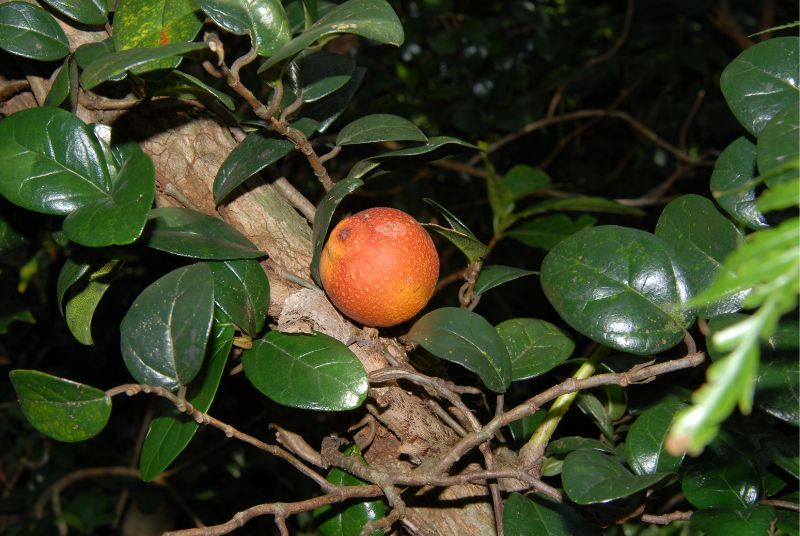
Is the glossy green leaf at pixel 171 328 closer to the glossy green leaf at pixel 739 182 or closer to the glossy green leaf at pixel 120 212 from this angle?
the glossy green leaf at pixel 120 212

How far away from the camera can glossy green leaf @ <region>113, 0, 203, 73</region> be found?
0.78 m

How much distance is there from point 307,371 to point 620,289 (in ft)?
1.05

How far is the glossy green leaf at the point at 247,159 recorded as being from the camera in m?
0.78

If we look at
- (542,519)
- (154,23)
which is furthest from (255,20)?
(542,519)

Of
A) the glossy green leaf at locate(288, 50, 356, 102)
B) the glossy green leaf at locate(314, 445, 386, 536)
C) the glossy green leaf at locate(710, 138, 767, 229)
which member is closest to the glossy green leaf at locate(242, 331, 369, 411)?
the glossy green leaf at locate(314, 445, 386, 536)

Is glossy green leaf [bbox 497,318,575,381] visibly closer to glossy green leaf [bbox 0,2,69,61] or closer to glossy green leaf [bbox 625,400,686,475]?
glossy green leaf [bbox 625,400,686,475]

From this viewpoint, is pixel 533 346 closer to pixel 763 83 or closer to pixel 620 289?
pixel 620 289

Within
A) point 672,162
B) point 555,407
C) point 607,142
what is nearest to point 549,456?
point 555,407

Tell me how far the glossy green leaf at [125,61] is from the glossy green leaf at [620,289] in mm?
400

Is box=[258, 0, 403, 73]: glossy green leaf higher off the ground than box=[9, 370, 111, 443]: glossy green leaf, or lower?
higher

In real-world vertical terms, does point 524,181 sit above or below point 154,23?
below

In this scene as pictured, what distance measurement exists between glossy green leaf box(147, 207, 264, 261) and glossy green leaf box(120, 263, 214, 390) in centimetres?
4

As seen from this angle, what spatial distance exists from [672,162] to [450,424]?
1977 millimetres

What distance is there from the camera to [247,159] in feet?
2.62
